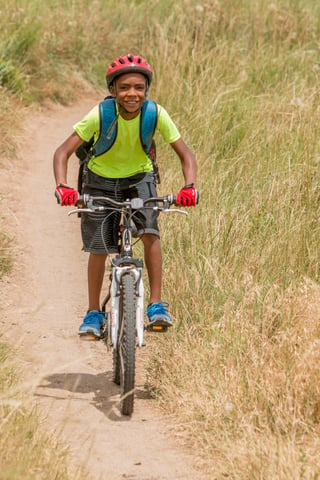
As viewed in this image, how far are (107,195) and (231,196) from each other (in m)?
1.88

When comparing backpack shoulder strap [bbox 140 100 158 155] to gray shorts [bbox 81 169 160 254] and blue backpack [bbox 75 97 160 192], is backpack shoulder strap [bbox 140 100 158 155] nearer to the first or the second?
blue backpack [bbox 75 97 160 192]

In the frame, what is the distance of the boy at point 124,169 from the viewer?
5.41 m

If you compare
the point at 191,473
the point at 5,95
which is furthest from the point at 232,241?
the point at 5,95

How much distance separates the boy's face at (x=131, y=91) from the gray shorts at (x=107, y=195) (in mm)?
461

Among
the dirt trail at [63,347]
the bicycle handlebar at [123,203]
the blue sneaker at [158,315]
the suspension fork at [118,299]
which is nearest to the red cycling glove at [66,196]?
the bicycle handlebar at [123,203]

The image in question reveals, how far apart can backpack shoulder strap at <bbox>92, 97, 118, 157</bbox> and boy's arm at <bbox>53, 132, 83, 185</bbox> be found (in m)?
0.13

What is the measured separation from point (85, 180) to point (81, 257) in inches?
98.6

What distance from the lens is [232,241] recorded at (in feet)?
21.5

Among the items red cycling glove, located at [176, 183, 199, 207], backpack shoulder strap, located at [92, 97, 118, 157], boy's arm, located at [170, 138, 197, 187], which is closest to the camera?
red cycling glove, located at [176, 183, 199, 207]

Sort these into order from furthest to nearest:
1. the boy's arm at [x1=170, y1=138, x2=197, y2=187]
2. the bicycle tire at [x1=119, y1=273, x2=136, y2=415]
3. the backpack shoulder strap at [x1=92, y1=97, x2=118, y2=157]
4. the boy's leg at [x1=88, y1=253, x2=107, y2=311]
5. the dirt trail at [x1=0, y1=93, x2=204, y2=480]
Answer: the boy's leg at [x1=88, y1=253, x2=107, y2=311] < the boy's arm at [x1=170, y1=138, x2=197, y2=187] < the backpack shoulder strap at [x1=92, y1=97, x2=118, y2=157] < the bicycle tire at [x1=119, y1=273, x2=136, y2=415] < the dirt trail at [x1=0, y1=93, x2=204, y2=480]

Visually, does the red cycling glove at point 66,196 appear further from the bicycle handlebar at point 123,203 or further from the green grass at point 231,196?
the green grass at point 231,196

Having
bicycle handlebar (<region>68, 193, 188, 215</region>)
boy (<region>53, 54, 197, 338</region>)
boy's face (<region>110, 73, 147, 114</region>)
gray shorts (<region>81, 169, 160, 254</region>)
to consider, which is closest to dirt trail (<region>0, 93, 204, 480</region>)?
boy (<region>53, 54, 197, 338</region>)

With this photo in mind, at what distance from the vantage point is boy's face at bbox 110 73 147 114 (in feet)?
17.7

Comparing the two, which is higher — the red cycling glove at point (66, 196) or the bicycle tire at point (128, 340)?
the red cycling glove at point (66, 196)
